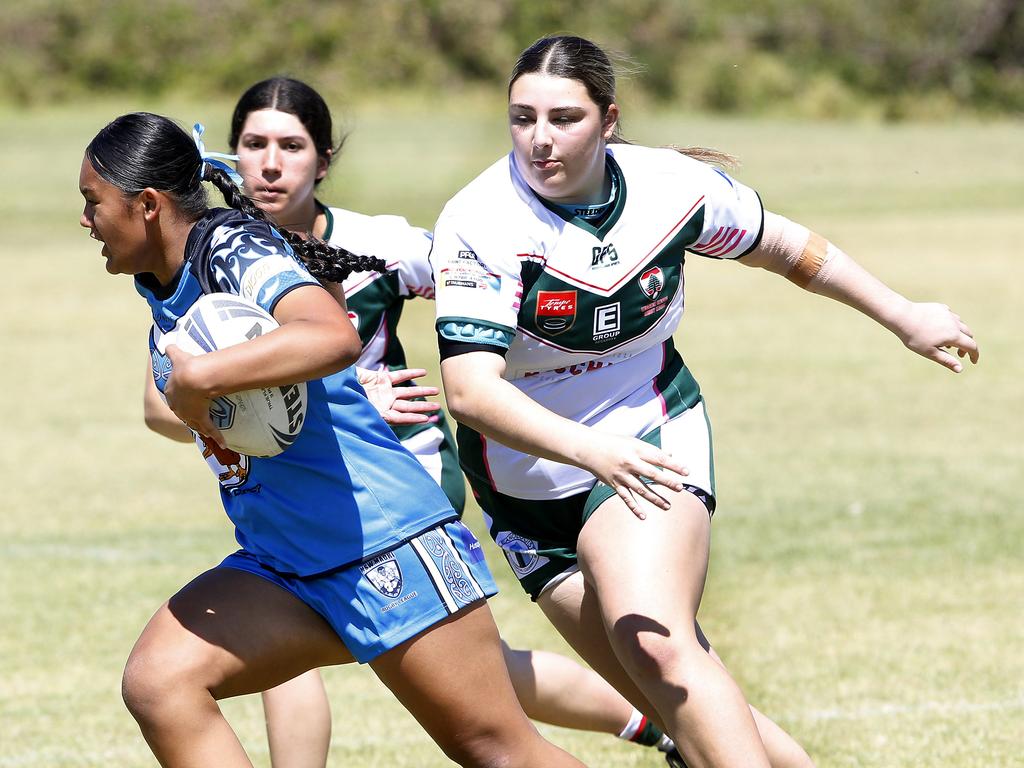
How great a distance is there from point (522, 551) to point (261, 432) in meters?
A: 1.17

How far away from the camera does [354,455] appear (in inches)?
133

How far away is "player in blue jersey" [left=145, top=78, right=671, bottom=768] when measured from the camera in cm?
465

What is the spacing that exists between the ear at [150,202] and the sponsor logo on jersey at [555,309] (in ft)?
3.20

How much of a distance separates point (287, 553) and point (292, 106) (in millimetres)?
1867

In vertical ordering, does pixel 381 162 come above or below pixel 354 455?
below

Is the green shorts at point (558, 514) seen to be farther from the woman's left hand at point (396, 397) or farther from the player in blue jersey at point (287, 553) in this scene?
the player in blue jersey at point (287, 553)

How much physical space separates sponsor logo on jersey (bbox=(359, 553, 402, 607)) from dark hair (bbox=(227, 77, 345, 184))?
1.83 m

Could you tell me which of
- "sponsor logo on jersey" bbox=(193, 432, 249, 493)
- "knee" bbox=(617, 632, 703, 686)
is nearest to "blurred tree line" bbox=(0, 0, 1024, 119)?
"sponsor logo on jersey" bbox=(193, 432, 249, 493)

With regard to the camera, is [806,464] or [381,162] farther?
[381,162]

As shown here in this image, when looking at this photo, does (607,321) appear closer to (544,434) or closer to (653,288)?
(653,288)

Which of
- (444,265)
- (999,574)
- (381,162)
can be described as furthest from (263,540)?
(381,162)

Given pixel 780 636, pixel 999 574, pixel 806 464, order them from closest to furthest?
1. pixel 780 636
2. pixel 999 574
3. pixel 806 464

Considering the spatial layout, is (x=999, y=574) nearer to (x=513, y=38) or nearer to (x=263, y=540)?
(x=263, y=540)

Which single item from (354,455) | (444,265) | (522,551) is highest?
(444,265)
